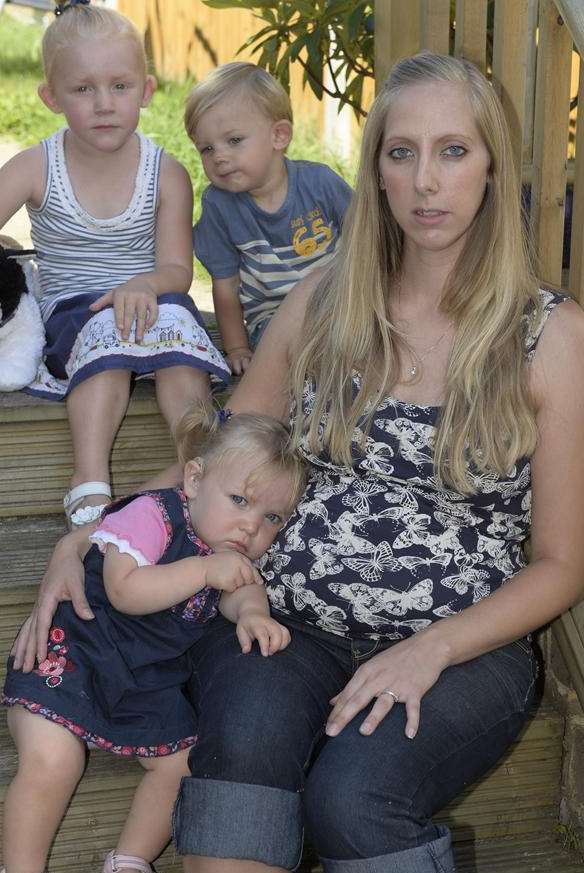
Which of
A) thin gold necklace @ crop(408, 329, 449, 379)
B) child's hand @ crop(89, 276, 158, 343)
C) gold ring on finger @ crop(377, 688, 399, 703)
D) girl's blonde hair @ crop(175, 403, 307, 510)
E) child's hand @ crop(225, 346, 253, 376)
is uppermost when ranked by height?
thin gold necklace @ crop(408, 329, 449, 379)

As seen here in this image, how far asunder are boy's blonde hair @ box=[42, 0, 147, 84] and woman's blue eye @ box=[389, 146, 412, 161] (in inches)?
45.0

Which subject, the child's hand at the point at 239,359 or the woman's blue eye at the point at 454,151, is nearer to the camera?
the woman's blue eye at the point at 454,151

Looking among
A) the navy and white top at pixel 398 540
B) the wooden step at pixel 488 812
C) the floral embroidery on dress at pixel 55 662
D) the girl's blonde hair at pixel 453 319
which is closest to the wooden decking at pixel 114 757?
the wooden step at pixel 488 812

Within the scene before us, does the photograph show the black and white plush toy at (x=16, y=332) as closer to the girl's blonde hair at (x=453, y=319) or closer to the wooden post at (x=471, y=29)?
the girl's blonde hair at (x=453, y=319)

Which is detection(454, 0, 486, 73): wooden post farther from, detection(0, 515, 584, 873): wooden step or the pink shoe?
the pink shoe

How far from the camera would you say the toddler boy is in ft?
10.4

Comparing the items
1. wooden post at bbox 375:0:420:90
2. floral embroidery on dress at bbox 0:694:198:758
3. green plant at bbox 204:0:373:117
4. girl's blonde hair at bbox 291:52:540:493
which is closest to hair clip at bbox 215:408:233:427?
girl's blonde hair at bbox 291:52:540:493

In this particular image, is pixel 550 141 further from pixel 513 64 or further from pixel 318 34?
pixel 318 34

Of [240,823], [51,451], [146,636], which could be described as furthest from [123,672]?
[51,451]

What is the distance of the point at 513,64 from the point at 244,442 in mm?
953

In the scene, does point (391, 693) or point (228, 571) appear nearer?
point (391, 693)

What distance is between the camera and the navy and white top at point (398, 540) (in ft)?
6.75

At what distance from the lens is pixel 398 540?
81.8 inches

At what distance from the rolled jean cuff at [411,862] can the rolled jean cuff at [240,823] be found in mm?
98
